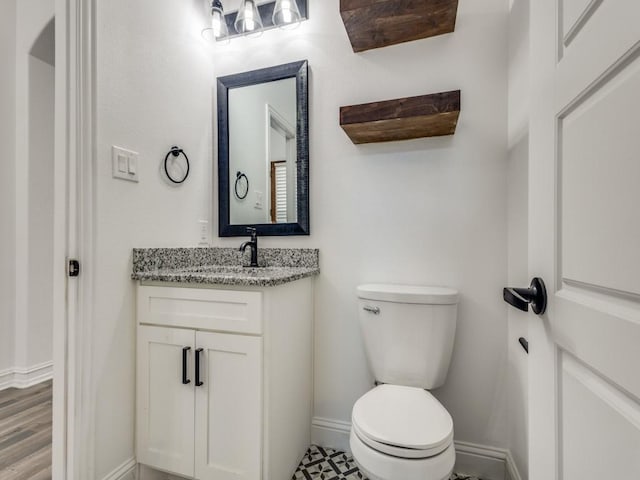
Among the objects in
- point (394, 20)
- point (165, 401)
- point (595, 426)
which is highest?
point (394, 20)

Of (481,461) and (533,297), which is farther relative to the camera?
(481,461)

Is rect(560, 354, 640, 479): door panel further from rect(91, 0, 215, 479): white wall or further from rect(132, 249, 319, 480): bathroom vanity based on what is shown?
rect(91, 0, 215, 479): white wall

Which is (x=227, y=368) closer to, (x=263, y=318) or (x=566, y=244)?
(x=263, y=318)

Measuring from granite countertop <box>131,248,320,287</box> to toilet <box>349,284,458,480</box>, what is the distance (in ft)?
1.22

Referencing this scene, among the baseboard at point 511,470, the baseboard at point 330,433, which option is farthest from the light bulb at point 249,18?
the baseboard at point 511,470

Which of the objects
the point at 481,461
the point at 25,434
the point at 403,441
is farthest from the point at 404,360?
the point at 25,434

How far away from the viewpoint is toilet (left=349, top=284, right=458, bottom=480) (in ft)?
3.17

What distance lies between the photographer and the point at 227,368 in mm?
1174

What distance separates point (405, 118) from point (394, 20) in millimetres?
435

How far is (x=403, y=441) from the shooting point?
896mm

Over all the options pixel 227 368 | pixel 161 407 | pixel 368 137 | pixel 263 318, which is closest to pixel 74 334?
pixel 161 407

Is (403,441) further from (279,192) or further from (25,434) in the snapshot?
(25,434)

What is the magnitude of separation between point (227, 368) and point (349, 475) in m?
0.75

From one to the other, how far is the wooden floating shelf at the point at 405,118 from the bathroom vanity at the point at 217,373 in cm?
73
